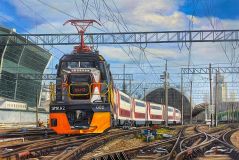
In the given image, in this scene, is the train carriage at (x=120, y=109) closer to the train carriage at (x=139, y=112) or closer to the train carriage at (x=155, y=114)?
the train carriage at (x=139, y=112)

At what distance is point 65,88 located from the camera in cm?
1961

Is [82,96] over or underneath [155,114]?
over

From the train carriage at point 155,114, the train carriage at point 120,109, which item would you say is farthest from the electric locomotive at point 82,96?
the train carriage at point 155,114

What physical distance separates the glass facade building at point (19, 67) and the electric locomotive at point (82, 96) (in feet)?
151

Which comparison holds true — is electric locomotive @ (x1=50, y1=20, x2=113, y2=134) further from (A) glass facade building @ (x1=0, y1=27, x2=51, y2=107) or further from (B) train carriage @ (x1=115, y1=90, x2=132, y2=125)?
(A) glass facade building @ (x1=0, y1=27, x2=51, y2=107)

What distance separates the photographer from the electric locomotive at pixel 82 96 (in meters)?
19.0

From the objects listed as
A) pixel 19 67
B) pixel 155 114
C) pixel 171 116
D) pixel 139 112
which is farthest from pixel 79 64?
pixel 19 67

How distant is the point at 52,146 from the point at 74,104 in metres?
4.64

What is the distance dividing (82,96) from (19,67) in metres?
63.6

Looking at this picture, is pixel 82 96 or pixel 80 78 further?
pixel 80 78

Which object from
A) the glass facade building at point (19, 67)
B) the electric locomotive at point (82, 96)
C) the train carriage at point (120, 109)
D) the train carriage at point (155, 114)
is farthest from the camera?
the glass facade building at point (19, 67)

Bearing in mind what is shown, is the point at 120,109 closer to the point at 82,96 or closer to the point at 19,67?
the point at 82,96

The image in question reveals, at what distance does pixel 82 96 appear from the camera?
19594mm

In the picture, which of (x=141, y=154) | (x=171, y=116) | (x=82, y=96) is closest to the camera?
(x=141, y=154)
